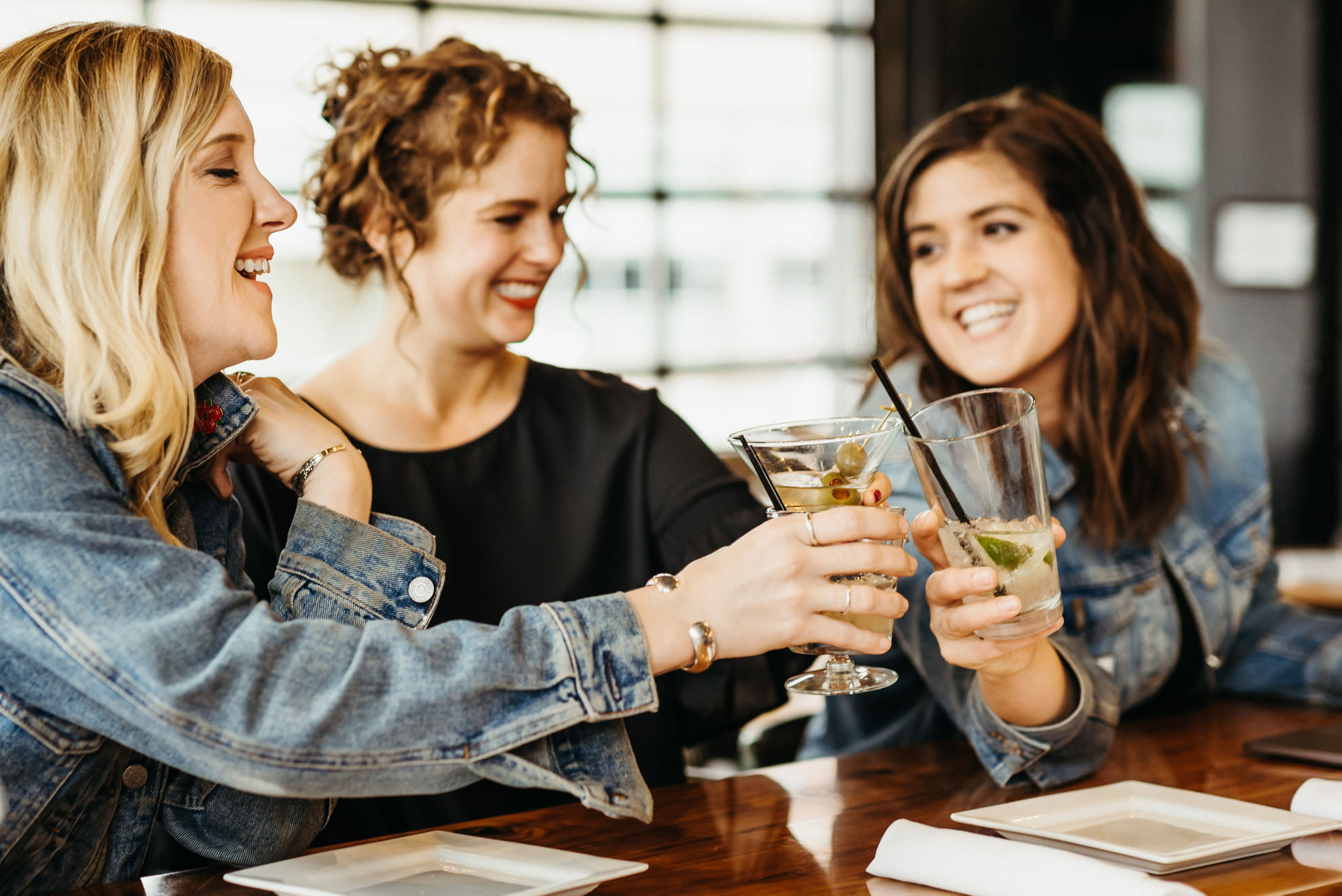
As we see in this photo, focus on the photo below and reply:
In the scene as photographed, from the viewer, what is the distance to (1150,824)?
1229mm

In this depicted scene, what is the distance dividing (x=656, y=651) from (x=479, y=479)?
79 cm

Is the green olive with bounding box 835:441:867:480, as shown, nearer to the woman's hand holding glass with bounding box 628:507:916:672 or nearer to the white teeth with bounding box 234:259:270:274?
the woman's hand holding glass with bounding box 628:507:916:672

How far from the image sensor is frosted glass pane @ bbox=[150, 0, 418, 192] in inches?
152

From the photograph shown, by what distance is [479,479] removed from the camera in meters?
1.84

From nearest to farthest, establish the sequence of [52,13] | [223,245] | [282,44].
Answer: [223,245] < [52,13] < [282,44]

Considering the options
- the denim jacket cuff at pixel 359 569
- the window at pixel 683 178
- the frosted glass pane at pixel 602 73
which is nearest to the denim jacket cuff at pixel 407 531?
the denim jacket cuff at pixel 359 569

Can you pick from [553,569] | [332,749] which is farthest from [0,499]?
[553,569]

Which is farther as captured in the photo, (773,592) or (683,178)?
(683,178)

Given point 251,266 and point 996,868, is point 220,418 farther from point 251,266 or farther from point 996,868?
point 996,868

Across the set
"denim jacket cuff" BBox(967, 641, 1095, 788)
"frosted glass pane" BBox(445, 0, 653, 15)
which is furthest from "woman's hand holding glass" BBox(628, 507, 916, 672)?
"frosted glass pane" BBox(445, 0, 653, 15)

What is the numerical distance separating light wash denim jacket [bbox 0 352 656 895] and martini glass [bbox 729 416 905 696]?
0.22 metres

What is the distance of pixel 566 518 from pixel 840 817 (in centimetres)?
70

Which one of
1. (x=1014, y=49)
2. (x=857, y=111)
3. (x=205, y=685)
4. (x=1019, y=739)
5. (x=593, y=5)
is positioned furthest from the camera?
(x=857, y=111)

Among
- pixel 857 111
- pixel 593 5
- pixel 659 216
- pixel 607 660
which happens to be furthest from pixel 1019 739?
pixel 857 111
